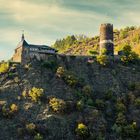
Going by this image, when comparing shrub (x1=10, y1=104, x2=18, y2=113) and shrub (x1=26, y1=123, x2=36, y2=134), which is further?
shrub (x1=10, y1=104, x2=18, y2=113)

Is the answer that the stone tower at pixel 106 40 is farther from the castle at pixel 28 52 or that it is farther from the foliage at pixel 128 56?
the castle at pixel 28 52

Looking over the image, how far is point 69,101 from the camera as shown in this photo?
389 ft

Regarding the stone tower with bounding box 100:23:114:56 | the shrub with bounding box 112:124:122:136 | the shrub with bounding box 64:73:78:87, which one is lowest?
the shrub with bounding box 112:124:122:136

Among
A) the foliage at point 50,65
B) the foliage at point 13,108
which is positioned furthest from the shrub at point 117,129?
the foliage at point 50,65

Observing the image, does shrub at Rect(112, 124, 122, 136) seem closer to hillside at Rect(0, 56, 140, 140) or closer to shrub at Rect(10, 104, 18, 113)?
hillside at Rect(0, 56, 140, 140)

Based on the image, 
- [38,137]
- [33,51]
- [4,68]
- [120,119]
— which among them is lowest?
[38,137]

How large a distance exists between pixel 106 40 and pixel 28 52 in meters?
21.8

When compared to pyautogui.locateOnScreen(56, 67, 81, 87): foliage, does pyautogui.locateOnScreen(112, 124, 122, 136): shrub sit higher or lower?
lower

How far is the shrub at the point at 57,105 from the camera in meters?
116

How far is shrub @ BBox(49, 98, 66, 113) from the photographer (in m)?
116

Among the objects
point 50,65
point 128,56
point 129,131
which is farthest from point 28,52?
point 129,131

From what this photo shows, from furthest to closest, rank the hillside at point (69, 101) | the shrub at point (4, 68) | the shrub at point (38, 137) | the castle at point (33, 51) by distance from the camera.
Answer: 1. the castle at point (33, 51)
2. the shrub at point (4, 68)
3. the hillside at point (69, 101)
4. the shrub at point (38, 137)

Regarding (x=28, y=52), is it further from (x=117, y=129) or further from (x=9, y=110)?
(x=117, y=129)

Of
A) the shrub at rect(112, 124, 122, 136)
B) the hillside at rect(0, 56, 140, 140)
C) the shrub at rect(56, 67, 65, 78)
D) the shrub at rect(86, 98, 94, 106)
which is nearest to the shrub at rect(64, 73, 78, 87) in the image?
the hillside at rect(0, 56, 140, 140)
